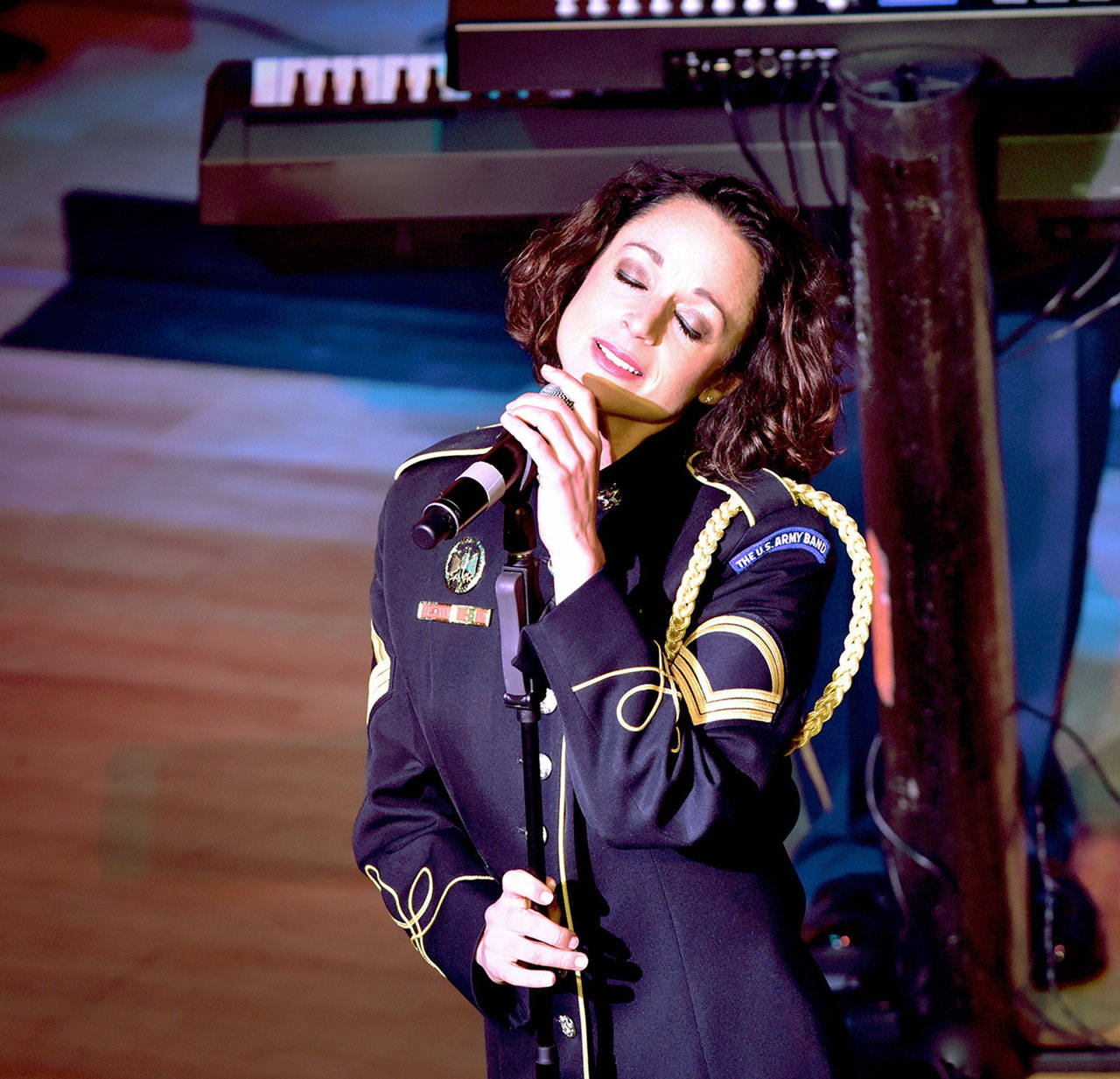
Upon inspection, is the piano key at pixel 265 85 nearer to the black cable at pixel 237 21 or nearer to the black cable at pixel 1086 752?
the black cable at pixel 237 21

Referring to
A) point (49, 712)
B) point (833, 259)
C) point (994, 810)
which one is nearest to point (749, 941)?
point (833, 259)

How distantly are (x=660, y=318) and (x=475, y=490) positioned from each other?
34cm

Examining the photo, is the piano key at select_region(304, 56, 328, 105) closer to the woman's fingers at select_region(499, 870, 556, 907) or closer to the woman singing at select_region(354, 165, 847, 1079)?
the woman singing at select_region(354, 165, 847, 1079)

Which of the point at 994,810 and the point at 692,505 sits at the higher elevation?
the point at 692,505

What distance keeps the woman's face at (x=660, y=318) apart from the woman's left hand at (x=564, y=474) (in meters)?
0.14

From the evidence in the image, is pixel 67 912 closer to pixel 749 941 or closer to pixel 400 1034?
pixel 400 1034

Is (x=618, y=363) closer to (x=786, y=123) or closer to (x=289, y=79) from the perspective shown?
(x=786, y=123)

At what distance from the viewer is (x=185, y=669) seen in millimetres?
2730

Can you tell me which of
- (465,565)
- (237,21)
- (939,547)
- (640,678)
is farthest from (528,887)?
(237,21)

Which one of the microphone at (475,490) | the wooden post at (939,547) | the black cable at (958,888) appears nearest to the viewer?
the microphone at (475,490)

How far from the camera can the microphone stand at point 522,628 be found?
1.01 meters

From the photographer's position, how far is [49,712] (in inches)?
107

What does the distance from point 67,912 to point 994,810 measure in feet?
5.53

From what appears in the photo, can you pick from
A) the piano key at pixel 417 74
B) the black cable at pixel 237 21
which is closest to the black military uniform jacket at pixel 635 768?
the piano key at pixel 417 74
